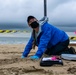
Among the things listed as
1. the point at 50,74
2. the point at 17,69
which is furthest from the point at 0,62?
the point at 50,74

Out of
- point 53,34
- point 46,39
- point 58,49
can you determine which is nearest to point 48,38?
point 46,39

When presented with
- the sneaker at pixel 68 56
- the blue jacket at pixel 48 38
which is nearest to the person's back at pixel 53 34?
the blue jacket at pixel 48 38

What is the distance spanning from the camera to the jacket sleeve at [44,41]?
609 cm

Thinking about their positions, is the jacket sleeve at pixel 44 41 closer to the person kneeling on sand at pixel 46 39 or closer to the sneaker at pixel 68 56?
the person kneeling on sand at pixel 46 39

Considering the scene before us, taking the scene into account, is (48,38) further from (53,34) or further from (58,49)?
(58,49)

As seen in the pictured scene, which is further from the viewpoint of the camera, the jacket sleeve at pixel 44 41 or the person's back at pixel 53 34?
the person's back at pixel 53 34

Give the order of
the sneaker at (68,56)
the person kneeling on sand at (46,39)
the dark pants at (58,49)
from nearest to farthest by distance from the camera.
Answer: the sneaker at (68,56) → the person kneeling on sand at (46,39) → the dark pants at (58,49)

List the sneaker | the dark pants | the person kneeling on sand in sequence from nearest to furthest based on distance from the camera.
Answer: the sneaker < the person kneeling on sand < the dark pants

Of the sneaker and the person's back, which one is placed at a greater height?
the person's back

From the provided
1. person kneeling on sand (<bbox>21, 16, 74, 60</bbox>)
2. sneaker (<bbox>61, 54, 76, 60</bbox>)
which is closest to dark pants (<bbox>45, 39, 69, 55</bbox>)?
person kneeling on sand (<bbox>21, 16, 74, 60</bbox>)

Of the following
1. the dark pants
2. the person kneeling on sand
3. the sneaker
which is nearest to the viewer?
the sneaker

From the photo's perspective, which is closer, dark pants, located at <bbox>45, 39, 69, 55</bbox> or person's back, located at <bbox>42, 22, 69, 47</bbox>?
person's back, located at <bbox>42, 22, 69, 47</bbox>

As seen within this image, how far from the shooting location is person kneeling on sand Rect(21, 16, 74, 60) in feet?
20.2

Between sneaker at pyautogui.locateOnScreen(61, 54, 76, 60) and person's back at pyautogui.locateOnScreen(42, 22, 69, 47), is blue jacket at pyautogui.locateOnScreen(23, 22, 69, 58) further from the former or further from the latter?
sneaker at pyautogui.locateOnScreen(61, 54, 76, 60)
